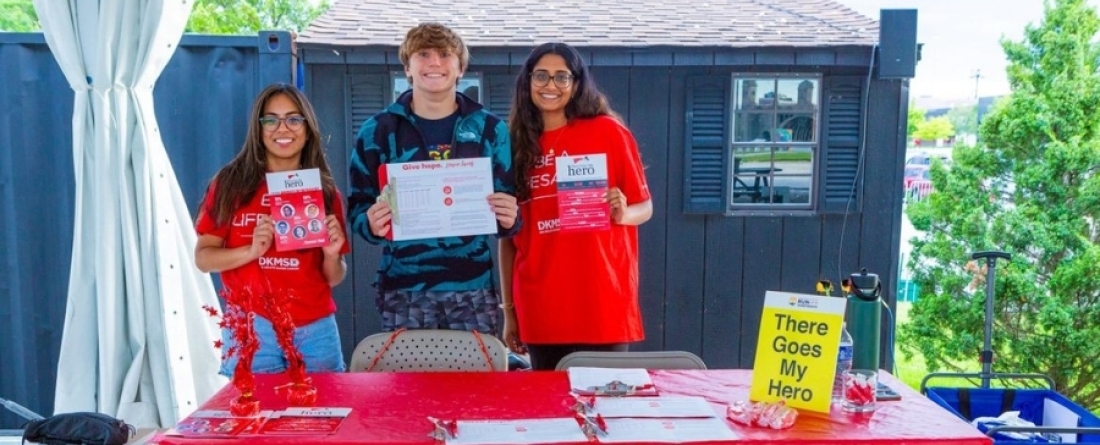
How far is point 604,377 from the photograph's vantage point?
2.08 meters

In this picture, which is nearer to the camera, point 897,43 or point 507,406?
point 507,406

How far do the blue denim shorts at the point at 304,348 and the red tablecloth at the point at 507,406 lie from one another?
267 mm

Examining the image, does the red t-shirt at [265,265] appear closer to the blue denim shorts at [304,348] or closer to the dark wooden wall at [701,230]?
the blue denim shorts at [304,348]

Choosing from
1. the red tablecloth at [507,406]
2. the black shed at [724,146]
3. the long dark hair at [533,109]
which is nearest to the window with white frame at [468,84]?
the black shed at [724,146]

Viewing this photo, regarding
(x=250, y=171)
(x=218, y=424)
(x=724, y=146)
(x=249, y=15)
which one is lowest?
(x=218, y=424)

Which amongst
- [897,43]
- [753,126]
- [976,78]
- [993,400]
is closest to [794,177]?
[753,126]

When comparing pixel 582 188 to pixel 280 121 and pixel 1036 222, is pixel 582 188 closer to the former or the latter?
pixel 280 121

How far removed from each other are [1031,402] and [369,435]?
2.51 m

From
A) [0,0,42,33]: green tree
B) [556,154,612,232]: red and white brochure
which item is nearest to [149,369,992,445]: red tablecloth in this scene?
[556,154,612,232]: red and white brochure

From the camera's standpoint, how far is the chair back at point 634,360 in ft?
7.38

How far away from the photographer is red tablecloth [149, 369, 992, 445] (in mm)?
1651

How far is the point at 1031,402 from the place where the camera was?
2.89 meters

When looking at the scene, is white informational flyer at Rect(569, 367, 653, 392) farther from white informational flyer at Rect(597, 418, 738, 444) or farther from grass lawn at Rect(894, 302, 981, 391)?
grass lawn at Rect(894, 302, 981, 391)

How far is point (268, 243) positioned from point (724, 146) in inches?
101
